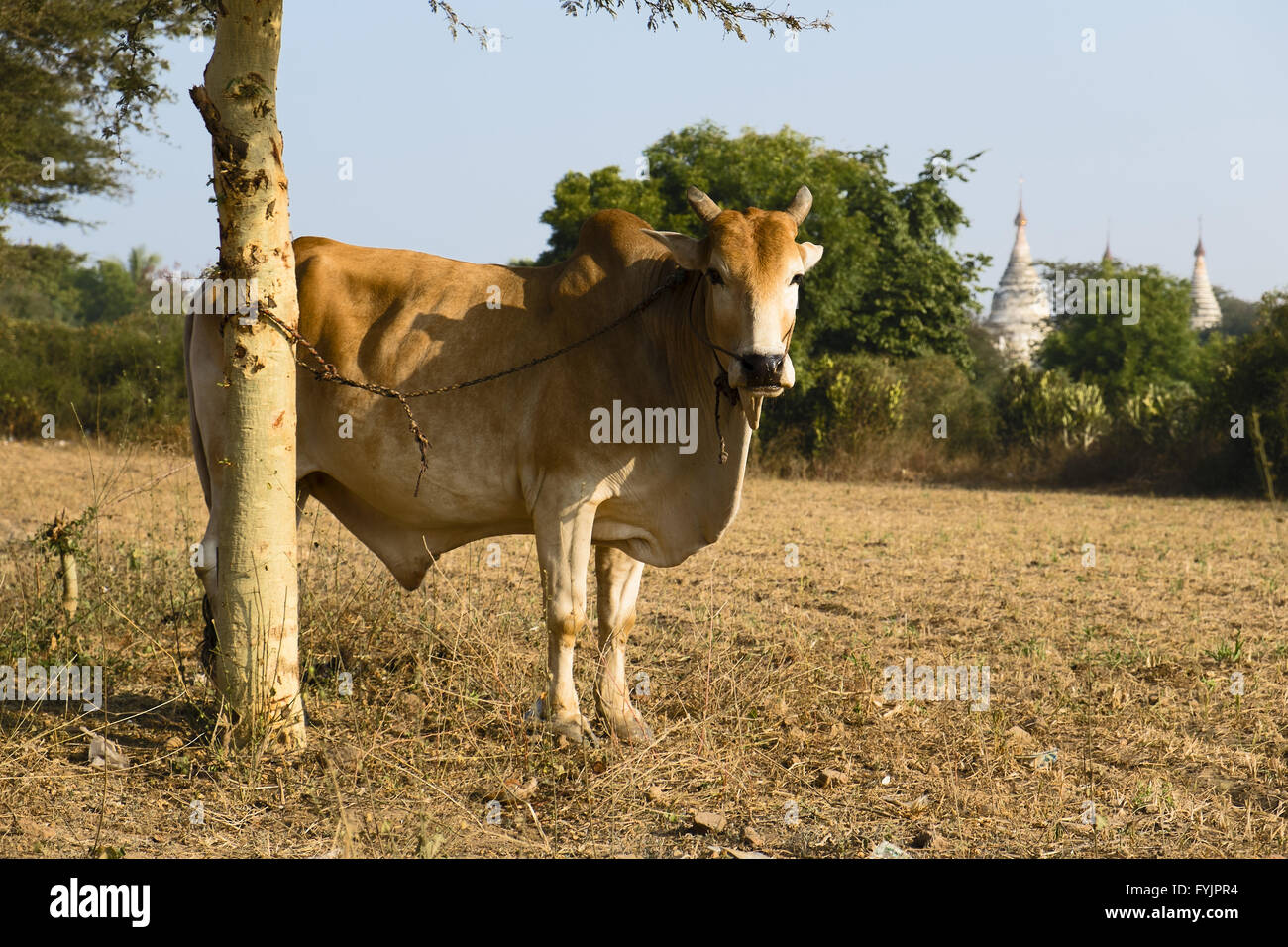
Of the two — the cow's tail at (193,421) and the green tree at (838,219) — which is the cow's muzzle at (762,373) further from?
the green tree at (838,219)

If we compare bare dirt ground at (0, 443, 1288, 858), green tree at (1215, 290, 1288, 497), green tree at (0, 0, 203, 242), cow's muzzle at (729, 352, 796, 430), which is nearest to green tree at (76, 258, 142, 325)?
green tree at (0, 0, 203, 242)

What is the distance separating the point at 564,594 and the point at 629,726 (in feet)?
2.06

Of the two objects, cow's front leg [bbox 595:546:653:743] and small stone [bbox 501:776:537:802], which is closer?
small stone [bbox 501:776:537:802]

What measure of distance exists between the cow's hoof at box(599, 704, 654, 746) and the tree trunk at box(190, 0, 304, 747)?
1232mm

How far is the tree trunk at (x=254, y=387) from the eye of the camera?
14.5 ft

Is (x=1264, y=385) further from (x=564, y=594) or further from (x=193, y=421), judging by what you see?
(x=193, y=421)

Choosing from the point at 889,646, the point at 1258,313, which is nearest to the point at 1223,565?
the point at 889,646

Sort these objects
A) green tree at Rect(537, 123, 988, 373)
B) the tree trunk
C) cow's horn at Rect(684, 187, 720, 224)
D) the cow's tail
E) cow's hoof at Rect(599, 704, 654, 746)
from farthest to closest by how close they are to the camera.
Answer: green tree at Rect(537, 123, 988, 373), the cow's tail, cow's hoof at Rect(599, 704, 654, 746), cow's horn at Rect(684, 187, 720, 224), the tree trunk

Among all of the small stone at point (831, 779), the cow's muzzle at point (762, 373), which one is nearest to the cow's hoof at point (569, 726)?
the small stone at point (831, 779)

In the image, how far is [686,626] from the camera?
7.06 metres

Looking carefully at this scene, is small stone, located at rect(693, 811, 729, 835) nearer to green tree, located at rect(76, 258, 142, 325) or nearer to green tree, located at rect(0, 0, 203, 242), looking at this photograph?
green tree, located at rect(0, 0, 203, 242)

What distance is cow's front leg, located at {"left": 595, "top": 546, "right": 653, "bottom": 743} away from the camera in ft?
16.3

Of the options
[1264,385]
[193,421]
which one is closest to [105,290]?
[1264,385]
